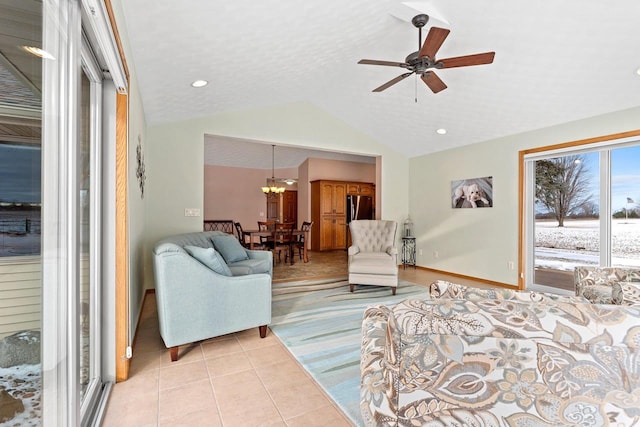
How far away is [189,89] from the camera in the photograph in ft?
11.0

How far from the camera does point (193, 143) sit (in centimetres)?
441

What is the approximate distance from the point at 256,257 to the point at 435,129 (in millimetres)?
3571

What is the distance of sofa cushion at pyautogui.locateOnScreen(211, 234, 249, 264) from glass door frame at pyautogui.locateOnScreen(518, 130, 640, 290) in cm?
410

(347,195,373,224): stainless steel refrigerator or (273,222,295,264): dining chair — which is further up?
(347,195,373,224): stainless steel refrigerator

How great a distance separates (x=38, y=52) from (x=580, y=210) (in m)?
5.42

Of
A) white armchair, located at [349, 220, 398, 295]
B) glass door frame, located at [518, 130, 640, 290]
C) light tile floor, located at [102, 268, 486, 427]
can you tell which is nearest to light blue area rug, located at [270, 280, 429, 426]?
light tile floor, located at [102, 268, 486, 427]

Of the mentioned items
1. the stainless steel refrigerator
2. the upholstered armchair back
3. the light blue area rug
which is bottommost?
the light blue area rug

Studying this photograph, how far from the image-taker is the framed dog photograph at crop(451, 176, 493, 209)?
4.93 metres

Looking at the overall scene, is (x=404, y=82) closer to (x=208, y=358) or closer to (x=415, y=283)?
(x=415, y=283)

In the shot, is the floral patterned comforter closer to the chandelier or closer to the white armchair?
the white armchair

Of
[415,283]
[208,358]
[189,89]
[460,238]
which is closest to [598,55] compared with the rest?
[460,238]

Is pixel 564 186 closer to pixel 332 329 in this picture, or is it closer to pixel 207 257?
pixel 332 329

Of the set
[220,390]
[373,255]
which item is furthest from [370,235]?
[220,390]

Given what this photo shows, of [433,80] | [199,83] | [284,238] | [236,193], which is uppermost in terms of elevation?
[199,83]
